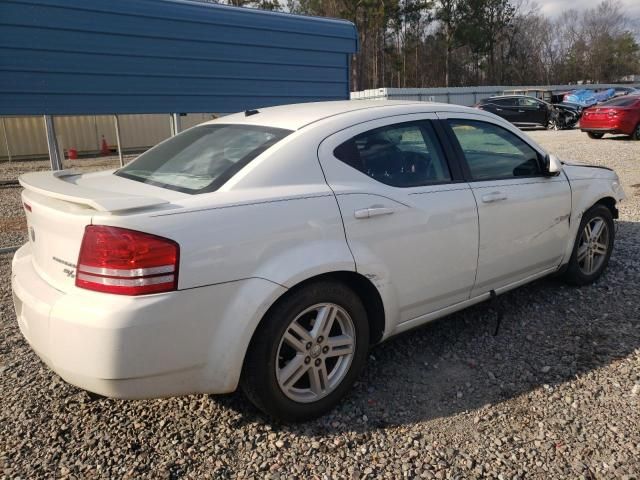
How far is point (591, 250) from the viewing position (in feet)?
14.5

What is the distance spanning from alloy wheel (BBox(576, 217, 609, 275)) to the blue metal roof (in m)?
4.45

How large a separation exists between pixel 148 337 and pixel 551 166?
304 cm

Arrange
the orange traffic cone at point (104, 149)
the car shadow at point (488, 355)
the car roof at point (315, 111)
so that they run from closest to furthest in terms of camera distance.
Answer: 1. the car shadow at point (488, 355)
2. the car roof at point (315, 111)
3. the orange traffic cone at point (104, 149)

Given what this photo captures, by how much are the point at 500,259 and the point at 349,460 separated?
5.65ft

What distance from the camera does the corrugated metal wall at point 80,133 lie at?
19.5 meters

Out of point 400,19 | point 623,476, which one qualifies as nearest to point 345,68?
point 623,476

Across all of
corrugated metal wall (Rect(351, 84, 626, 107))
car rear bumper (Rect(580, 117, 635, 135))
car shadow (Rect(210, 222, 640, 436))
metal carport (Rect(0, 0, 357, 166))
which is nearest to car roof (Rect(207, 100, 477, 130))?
car shadow (Rect(210, 222, 640, 436))

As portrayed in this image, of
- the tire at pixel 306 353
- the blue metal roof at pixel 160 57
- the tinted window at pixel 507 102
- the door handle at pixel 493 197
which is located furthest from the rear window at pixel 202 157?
the tinted window at pixel 507 102

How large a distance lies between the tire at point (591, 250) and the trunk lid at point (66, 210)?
330 centimetres

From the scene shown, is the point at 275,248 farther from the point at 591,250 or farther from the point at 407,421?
the point at 591,250

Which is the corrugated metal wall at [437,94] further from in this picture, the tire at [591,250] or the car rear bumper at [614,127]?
the tire at [591,250]

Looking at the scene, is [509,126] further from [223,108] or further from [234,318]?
[223,108]

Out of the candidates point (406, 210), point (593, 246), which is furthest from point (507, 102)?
point (406, 210)

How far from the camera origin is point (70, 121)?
21422 mm
